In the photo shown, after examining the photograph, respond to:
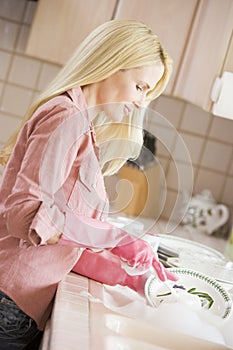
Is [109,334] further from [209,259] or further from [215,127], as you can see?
[215,127]

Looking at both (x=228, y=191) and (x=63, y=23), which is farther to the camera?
(x=228, y=191)

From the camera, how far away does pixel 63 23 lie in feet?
7.32

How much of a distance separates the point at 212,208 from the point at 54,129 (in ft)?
4.63

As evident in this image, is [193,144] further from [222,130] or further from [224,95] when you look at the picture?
[224,95]

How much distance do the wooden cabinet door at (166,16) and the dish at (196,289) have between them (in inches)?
35.1

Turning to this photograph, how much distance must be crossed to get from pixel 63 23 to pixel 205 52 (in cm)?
46

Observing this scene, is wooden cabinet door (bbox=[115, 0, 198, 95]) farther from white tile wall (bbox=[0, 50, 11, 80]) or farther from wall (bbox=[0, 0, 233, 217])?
white tile wall (bbox=[0, 50, 11, 80])

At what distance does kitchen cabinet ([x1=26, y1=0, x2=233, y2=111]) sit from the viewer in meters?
2.18

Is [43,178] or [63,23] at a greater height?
[63,23]

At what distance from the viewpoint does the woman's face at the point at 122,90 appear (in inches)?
54.1

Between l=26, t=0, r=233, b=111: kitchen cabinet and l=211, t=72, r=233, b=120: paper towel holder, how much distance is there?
198 millimetres

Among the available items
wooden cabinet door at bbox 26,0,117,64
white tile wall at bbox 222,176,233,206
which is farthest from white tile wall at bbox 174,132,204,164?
wooden cabinet door at bbox 26,0,117,64

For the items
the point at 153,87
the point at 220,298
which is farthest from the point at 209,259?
the point at 153,87

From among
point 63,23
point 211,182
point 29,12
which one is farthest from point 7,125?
point 211,182
